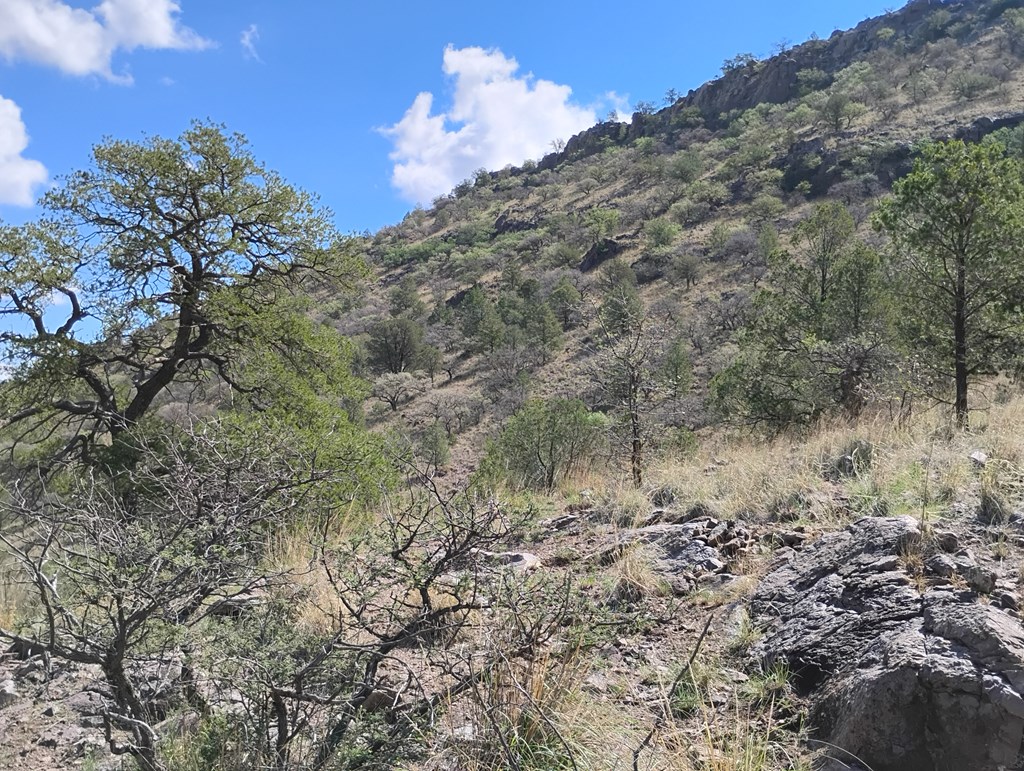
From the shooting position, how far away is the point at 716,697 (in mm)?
2756

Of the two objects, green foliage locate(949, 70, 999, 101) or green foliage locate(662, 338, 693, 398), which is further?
green foliage locate(949, 70, 999, 101)

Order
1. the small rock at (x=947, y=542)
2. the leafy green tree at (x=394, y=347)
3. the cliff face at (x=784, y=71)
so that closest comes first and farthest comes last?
the small rock at (x=947, y=542) < the leafy green tree at (x=394, y=347) < the cliff face at (x=784, y=71)

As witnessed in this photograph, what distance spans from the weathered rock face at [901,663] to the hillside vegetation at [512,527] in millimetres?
13

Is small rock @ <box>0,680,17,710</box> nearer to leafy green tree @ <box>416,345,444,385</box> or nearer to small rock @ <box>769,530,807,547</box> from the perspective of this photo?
small rock @ <box>769,530,807,547</box>

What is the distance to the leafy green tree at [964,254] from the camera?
9.08 metres

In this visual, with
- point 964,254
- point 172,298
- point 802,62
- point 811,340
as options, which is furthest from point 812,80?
point 172,298

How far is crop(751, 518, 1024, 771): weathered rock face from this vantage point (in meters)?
2.19

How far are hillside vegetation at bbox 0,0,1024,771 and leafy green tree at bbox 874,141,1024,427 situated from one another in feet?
0.16

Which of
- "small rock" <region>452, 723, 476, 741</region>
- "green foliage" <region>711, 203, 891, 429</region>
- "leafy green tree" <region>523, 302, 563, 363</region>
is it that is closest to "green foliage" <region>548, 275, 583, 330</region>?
"leafy green tree" <region>523, 302, 563, 363</region>

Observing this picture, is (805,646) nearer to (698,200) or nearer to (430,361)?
(430,361)

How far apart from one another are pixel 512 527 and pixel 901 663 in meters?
1.63

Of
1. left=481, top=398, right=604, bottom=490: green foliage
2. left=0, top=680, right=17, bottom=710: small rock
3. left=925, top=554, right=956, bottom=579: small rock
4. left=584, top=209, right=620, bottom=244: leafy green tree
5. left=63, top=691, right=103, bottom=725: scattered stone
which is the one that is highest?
left=584, top=209, right=620, bottom=244: leafy green tree

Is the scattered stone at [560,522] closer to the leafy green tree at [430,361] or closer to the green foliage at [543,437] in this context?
the green foliage at [543,437]

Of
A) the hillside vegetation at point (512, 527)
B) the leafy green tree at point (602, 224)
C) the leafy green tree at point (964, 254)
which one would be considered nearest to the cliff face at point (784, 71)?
the leafy green tree at point (602, 224)
